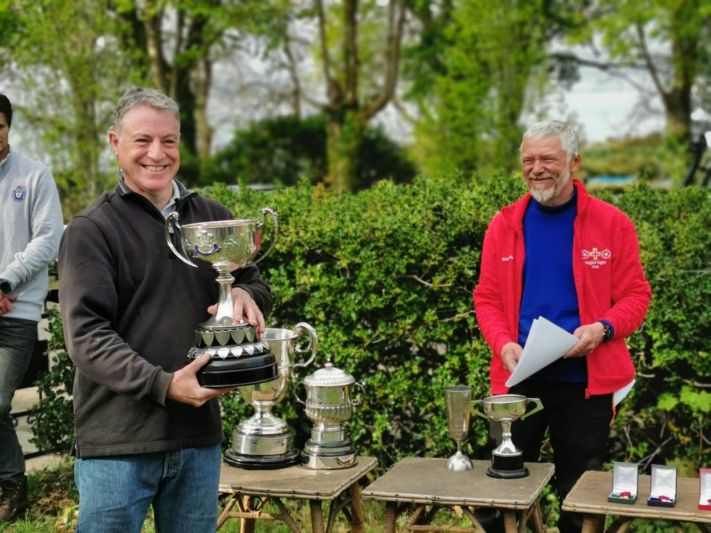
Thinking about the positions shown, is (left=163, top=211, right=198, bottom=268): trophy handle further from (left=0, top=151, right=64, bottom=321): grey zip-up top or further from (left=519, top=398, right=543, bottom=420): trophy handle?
(left=0, top=151, right=64, bottom=321): grey zip-up top

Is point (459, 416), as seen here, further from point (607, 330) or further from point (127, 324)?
point (127, 324)

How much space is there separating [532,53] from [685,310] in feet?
47.1

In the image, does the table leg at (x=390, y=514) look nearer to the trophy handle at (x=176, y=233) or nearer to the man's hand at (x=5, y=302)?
the trophy handle at (x=176, y=233)

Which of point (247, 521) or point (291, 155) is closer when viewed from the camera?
point (247, 521)

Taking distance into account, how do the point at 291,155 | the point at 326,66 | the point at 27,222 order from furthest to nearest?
the point at 291,155, the point at 326,66, the point at 27,222

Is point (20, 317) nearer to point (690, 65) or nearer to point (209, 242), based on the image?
point (209, 242)

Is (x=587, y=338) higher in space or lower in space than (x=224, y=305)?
lower

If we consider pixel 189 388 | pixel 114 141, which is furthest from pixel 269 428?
pixel 114 141

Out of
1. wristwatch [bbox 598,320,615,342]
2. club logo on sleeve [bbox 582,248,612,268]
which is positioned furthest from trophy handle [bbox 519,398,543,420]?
club logo on sleeve [bbox 582,248,612,268]

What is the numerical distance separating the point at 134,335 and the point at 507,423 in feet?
5.63

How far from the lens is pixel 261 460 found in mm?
4453

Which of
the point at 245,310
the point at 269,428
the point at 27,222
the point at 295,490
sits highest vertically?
the point at 27,222

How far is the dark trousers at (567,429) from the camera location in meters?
4.30

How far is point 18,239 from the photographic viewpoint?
17.3ft
